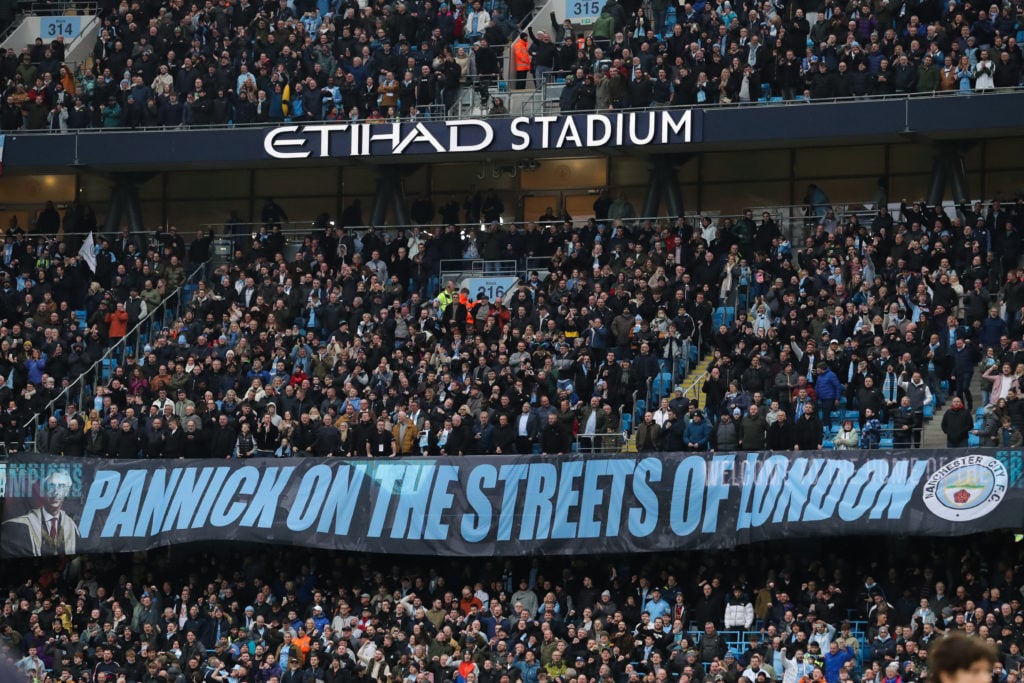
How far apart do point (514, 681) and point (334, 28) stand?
16993 millimetres

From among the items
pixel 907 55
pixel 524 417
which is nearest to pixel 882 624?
pixel 524 417

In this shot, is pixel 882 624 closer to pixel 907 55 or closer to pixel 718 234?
pixel 718 234

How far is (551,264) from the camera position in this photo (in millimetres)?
34125

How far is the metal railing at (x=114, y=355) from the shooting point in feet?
106

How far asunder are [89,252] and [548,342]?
1097cm

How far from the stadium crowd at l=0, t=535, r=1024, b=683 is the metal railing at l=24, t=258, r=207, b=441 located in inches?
130

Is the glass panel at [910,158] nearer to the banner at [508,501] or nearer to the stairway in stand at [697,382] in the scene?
the stairway in stand at [697,382]

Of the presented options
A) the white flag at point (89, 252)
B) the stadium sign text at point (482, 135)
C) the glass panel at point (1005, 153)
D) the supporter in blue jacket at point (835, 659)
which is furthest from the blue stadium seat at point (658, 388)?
the white flag at point (89, 252)

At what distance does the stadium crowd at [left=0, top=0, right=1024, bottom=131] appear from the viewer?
33406 mm

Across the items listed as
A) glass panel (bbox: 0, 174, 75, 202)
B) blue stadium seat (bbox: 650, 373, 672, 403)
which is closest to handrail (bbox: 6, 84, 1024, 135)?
glass panel (bbox: 0, 174, 75, 202)

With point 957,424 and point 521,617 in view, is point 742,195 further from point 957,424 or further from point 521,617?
point 521,617

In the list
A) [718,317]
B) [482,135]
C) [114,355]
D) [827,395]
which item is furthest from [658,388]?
[114,355]

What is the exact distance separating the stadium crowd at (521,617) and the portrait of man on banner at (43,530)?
2.19 ft

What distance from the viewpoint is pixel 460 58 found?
37.5 metres
